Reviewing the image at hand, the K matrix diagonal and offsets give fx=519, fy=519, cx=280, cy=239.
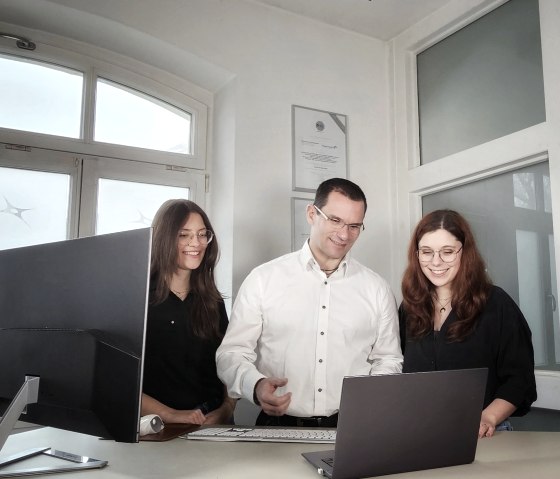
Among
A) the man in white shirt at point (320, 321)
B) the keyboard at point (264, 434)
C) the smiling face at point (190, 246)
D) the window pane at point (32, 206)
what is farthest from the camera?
the window pane at point (32, 206)

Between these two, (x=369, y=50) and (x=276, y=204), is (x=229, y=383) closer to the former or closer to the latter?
(x=276, y=204)

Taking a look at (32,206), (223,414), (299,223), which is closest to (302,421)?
(223,414)

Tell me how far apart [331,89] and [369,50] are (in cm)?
43

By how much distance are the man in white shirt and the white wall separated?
2.39ft

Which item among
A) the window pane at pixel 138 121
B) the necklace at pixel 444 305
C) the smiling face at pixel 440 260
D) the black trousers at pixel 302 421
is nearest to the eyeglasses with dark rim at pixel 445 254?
the smiling face at pixel 440 260

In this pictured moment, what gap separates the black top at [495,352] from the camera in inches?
65.6

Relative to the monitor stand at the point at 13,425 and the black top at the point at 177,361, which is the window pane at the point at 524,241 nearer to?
the black top at the point at 177,361

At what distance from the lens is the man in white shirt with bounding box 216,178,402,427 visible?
6.29ft

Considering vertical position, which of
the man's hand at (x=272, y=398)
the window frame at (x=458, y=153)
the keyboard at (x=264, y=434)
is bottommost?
the keyboard at (x=264, y=434)

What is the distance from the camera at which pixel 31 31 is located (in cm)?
263

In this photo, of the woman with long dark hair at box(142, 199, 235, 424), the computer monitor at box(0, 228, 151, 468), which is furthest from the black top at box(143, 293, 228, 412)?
the computer monitor at box(0, 228, 151, 468)

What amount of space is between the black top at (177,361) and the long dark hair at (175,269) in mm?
36

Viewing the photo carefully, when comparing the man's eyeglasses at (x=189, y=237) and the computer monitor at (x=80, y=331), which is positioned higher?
the man's eyeglasses at (x=189, y=237)

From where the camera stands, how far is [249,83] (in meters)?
2.87
